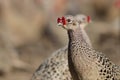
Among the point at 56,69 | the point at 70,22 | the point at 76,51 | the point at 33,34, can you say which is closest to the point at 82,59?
the point at 76,51

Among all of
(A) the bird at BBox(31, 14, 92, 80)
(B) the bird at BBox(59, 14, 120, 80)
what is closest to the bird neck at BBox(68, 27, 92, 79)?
(B) the bird at BBox(59, 14, 120, 80)

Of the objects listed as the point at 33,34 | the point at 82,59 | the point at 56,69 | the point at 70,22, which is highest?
the point at 33,34

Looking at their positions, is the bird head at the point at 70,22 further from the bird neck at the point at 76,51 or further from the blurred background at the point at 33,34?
the blurred background at the point at 33,34

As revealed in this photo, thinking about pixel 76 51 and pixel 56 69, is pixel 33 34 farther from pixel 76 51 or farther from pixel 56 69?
pixel 76 51

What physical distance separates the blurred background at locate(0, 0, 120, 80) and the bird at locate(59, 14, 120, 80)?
4.24 metres

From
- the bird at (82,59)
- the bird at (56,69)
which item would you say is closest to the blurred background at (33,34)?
the bird at (56,69)

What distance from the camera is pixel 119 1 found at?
20578 mm

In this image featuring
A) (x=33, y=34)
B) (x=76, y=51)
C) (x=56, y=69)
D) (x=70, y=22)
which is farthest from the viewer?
(x=33, y=34)

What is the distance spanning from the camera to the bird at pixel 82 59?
7316mm

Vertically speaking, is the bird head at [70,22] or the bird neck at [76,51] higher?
the bird head at [70,22]

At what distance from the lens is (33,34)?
57.0 ft

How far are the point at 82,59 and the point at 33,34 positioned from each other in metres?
10.0

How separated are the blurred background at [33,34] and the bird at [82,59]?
4243 mm

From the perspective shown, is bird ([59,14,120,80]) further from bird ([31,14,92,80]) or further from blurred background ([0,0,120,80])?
blurred background ([0,0,120,80])
